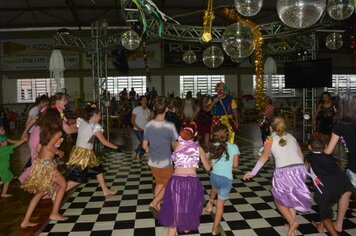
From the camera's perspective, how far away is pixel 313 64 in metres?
8.99

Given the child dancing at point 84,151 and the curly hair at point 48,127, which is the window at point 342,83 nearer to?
the child dancing at point 84,151

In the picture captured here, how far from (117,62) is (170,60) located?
452cm

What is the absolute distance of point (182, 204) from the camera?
3.07m

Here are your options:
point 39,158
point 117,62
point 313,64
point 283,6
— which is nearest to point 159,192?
point 39,158

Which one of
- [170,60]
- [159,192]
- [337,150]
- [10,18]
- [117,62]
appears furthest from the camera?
[170,60]

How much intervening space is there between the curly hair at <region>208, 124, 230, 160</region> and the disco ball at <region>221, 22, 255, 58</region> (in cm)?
244

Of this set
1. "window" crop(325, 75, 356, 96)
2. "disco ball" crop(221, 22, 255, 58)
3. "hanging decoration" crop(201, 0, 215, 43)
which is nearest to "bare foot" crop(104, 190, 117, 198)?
"hanging decoration" crop(201, 0, 215, 43)

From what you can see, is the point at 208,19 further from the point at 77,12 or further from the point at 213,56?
the point at 77,12

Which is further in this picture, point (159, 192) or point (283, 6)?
point (159, 192)

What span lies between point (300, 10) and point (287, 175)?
5.16ft

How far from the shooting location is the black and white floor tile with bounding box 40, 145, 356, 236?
12.2ft

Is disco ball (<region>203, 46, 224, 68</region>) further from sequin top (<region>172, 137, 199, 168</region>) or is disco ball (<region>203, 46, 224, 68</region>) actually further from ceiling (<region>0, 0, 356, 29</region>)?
ceiling (<region>0, 0, 356, 29</region>)

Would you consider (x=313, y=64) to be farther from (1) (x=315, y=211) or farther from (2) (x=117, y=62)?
(2) (x=117, y=62)

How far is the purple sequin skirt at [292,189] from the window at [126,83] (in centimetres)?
1532
